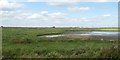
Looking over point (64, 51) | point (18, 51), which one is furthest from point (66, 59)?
point (18, 51)

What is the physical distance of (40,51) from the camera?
2262cm

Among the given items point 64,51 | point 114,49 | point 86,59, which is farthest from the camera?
point 64,51

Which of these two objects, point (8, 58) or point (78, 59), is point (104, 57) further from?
point (8, 58)

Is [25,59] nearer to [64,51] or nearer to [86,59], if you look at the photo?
[86,59]

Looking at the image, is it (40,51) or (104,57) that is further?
(40,51)

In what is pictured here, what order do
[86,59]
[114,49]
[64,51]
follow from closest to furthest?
[86,59], [114,49], [64,51]

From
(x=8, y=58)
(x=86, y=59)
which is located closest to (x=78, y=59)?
(x=86, y=59)

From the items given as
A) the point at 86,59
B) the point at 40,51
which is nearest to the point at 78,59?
the point at 86,59

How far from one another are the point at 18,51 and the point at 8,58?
5.21m

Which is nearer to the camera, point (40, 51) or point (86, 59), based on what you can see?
point (86, 59)

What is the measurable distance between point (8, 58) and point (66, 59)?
13.2ft

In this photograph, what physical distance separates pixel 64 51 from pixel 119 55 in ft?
22.8

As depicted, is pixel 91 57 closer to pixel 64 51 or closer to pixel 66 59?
pixel 66 59

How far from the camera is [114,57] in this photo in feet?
53.1
